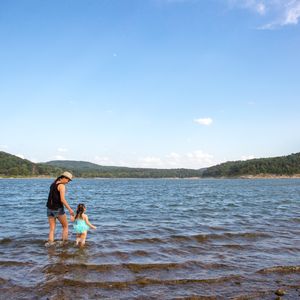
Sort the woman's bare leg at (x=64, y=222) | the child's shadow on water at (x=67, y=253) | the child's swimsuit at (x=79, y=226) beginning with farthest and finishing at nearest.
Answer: the woman's bare leg at (x=64, y=222) < the child's swimsuit at (x=79, y=226) < the child's shadow on water at (x=67, y=253)

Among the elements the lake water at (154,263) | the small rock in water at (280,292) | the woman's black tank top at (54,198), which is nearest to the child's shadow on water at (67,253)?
the lake water at (154,263)

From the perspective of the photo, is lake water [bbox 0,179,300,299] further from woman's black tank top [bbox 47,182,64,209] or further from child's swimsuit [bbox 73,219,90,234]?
woman's black tank top [bbox 47,182,64,209]

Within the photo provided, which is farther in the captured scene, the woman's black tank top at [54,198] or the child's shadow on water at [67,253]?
the woman's black tank top at [54,198]

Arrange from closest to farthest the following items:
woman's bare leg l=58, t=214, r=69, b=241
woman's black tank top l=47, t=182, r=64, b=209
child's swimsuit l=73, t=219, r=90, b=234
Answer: child's swimsuit l=73, t=219, r=90, b=234
woman's black tank top l=47, t=182, r=64, b=209
woman's bare leg l=58, t=214, r=69, b=241

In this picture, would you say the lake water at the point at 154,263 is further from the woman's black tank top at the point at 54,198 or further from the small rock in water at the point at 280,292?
the woman's black tank top at the point at 54,198

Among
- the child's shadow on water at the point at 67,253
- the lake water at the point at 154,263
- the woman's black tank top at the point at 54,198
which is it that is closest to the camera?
the lake water at the point at 154,263

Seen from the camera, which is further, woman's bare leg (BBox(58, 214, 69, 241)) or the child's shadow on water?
woman's bare leg (BBox(58, 214, 69, 241))

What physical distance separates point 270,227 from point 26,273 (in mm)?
12778

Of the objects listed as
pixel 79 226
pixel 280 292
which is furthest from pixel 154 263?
pixel 280 292

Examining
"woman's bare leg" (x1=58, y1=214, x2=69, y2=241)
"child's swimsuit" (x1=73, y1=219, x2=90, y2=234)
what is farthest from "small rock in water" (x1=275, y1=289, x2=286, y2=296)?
"woman's bare leg" (x1=58, y1=214, x2=69, y2=241)

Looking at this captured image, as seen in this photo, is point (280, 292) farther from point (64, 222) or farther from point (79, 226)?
point (64, 222)

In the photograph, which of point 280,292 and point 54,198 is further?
point 54,198

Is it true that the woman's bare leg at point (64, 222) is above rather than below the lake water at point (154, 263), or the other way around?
above

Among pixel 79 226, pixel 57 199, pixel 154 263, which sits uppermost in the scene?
pixel 57 199
